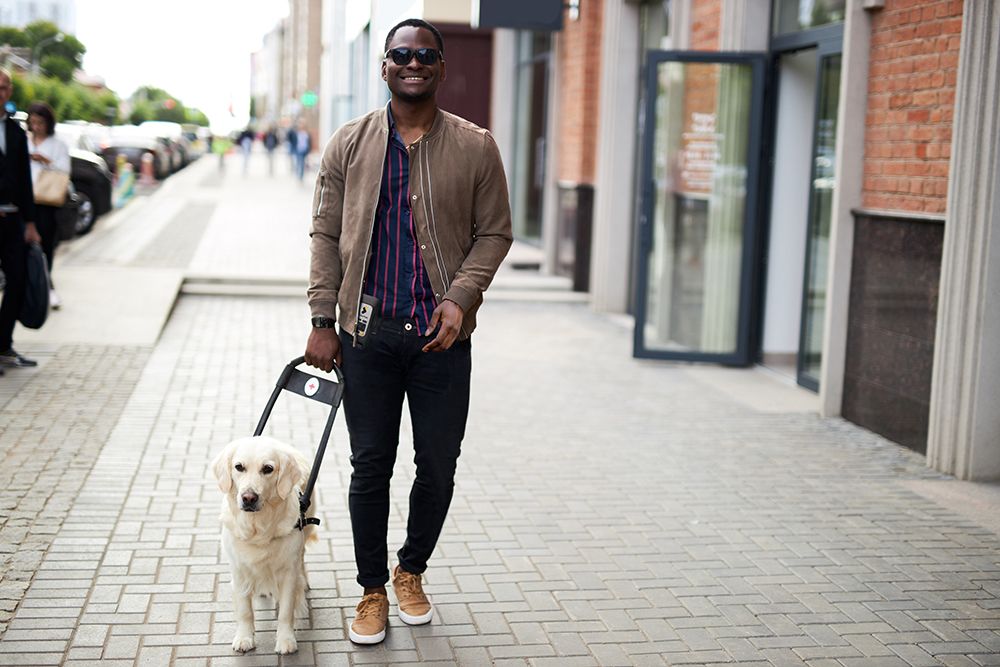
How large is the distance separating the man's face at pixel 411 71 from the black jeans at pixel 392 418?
759 mm

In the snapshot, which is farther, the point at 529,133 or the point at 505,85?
the point at 505,85

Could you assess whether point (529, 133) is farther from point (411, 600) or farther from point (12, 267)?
point (411, 600)

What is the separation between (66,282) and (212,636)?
976 centimetres

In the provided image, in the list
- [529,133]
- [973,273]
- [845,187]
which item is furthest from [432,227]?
[529,133]

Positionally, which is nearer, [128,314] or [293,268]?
[128,314]

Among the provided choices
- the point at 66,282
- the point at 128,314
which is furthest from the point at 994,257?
the point at 66,282

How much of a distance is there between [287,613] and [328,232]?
1.30 m

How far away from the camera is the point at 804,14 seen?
9.86 metres

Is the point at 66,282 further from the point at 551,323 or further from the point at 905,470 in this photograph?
the point at 905,470

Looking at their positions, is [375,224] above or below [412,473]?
above

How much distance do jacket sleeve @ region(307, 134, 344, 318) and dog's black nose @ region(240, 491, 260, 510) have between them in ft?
2.12

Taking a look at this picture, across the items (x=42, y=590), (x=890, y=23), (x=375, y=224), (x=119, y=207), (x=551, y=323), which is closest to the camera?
(x=375, y=224)

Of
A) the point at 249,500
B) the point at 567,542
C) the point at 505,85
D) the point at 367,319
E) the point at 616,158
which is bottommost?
the point at 567,542

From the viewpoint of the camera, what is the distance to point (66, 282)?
1324cm
